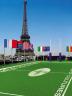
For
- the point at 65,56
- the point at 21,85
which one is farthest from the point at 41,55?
the point at 21,85

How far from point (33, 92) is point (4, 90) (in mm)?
1531

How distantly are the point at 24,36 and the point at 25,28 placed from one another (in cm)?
315

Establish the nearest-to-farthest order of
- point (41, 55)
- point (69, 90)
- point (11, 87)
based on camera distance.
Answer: point (69, 90), point (11, 87), point (41, 55)

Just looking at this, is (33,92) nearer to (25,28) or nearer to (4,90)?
(4,90)

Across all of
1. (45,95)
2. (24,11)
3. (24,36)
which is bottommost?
(45,95)

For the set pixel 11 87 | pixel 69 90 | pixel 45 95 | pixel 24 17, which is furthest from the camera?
pixel 24 17

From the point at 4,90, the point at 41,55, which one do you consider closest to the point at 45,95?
the point at 4,90

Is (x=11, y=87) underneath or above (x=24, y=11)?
underneath

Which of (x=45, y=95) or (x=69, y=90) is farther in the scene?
(x=69, y=90)

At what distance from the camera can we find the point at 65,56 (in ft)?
222

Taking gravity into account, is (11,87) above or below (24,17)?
below

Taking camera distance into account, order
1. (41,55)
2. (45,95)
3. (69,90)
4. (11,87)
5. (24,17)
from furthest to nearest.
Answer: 1. (24,17)
2. (41,55)
3. (11,87)
4. (69,90)
5. (45,95)

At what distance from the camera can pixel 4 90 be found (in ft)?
48.5

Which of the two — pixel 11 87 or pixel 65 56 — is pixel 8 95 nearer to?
pixel 11 87
